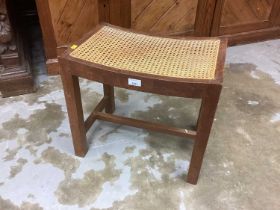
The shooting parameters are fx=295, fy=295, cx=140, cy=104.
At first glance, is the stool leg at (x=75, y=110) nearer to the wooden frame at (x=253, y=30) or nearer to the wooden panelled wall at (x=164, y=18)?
the wooden panelled wall at (x=164, y=18)

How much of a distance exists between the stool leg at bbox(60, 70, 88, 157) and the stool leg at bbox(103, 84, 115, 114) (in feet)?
0.88

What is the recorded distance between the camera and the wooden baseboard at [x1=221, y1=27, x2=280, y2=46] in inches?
85.5

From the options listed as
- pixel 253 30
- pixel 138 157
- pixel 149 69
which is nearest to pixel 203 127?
pixel 149 69

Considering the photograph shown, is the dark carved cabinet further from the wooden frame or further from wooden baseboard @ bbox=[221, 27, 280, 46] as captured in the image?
wooden baseboard @ bbox=[221, 27, 280, 46]

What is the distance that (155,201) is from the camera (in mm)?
1136

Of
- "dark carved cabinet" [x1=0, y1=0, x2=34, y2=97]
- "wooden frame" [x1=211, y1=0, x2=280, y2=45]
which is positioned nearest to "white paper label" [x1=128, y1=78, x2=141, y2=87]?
"dark carved cabinet" [x1=0, y1=0, x2=34, y2=97]

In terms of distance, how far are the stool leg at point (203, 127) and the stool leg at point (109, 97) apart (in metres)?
0.55

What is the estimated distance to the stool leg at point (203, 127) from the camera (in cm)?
94

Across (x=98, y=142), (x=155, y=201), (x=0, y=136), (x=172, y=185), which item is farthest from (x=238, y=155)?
(x=0, y=136)

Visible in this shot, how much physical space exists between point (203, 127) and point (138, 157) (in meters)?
0.40

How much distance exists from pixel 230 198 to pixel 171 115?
533 millimetres

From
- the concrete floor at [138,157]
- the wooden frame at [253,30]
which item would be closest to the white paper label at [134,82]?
the concrete floor at [138,157]

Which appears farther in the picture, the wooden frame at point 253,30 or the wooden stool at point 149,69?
the wooden frame at point 253,30

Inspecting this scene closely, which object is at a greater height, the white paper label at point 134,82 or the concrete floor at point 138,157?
the white paper label at point 134,82
